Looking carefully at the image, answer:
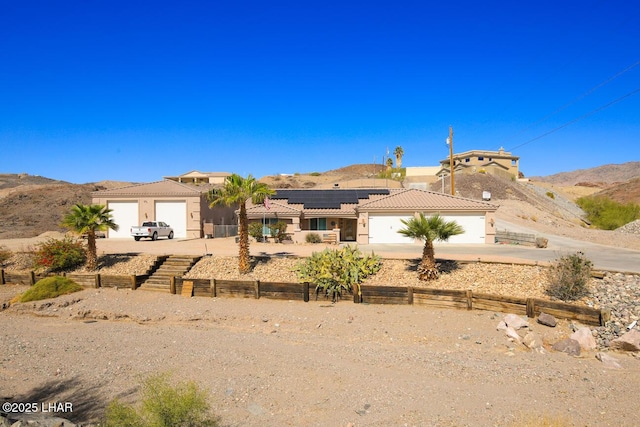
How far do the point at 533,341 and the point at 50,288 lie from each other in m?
20.1

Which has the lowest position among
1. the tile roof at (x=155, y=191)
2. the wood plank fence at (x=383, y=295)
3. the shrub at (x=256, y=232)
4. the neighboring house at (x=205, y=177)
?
the wood plank fence at (x=383, y=295)

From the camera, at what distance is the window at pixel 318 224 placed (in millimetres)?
35219

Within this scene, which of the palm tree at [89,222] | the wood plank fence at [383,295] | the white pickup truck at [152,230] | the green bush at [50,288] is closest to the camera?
the wood plank fence at [383,295]

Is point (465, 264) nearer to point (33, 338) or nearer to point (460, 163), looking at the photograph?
point (33, 338)

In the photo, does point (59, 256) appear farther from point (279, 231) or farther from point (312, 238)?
point (312, 238)

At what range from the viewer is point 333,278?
58.1 ft

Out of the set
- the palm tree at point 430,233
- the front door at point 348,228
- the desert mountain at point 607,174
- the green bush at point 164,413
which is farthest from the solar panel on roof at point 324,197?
the desert mountain at point 607,174

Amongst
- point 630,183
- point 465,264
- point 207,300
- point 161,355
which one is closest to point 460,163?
point 630,183

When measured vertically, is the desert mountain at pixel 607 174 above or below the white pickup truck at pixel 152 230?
above

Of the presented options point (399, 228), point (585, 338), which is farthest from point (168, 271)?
point (585, 338)

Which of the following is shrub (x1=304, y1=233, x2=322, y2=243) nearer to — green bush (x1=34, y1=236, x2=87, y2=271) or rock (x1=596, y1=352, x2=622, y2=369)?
green bush (x1=34, y1=236, x2=87, y2=271)

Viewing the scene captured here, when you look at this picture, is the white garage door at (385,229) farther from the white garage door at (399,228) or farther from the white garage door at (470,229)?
the white garage door at (470,229)

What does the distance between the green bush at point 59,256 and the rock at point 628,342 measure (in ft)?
79.6

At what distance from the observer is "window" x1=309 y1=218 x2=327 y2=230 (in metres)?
35.2
